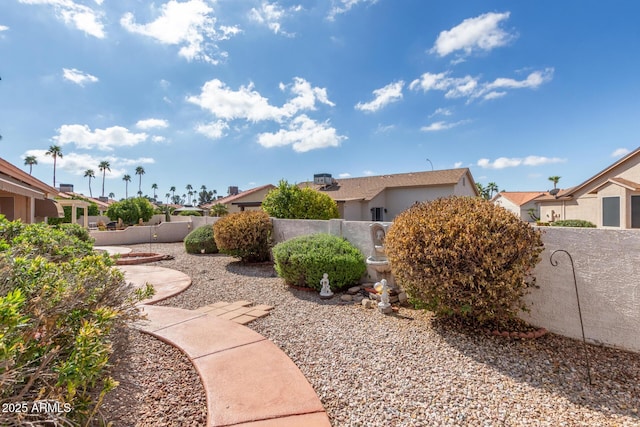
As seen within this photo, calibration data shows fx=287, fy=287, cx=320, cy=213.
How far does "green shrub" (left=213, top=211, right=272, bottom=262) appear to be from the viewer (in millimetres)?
10570

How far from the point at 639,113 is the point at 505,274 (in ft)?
47.8

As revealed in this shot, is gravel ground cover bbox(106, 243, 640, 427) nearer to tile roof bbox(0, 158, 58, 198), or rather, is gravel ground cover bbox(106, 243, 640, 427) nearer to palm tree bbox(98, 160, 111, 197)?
tile roof bbox(0, 158, 58, 198)

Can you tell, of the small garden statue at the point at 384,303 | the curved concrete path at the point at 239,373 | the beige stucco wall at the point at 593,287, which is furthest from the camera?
the small garden statue at the point at 384,303

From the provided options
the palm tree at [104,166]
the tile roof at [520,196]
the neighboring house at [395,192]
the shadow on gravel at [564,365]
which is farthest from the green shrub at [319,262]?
the palm tree at [104,166]

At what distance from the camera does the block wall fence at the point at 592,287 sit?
394 cm

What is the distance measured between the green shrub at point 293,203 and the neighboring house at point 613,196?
16.4m

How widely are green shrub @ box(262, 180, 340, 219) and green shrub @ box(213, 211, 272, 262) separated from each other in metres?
3.50

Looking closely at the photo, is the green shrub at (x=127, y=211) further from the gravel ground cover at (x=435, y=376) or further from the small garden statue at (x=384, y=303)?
the small garden statue at (x=384, y=303)

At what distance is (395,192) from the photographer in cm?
2545

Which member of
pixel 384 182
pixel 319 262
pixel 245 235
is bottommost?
pixel 319 262

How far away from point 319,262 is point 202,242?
28.4 ft

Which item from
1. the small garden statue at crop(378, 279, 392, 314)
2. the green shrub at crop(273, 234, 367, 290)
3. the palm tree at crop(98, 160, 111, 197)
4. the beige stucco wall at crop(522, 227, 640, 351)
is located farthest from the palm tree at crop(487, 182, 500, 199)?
the palm tree at crop(98, 160, 111, 197)

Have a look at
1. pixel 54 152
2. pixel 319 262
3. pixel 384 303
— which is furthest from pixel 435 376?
pixel 54 152

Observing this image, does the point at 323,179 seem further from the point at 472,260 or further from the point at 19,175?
the point at 472,260
